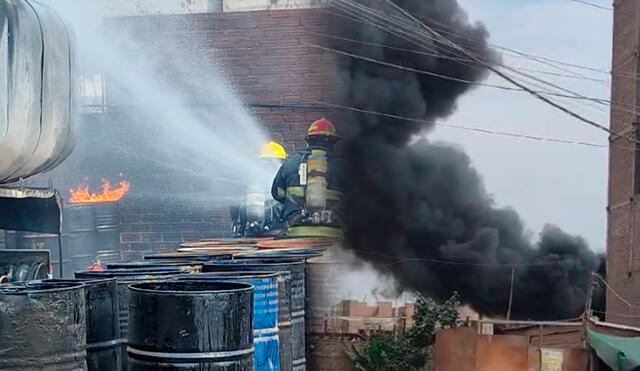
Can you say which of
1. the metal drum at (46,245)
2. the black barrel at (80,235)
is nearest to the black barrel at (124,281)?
the metal drum at (46,245)

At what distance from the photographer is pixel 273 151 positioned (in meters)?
11.3

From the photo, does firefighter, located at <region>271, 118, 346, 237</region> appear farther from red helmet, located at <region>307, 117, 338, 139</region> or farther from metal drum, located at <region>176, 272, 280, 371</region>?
metal drum, located at <region>176, 272, 280, 371</region>

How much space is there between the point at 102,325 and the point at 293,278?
1.40 metres

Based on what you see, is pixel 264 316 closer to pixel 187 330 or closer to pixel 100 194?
pixel 187 330

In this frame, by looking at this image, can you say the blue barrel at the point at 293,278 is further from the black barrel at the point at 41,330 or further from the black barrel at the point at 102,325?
the black barrel at the point at 41,330

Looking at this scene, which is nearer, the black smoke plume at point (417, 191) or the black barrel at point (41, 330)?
the black barrel at point (41, 330)

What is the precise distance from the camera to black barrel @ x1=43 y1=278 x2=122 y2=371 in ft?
9.74

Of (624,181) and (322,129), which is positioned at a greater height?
(322,129)

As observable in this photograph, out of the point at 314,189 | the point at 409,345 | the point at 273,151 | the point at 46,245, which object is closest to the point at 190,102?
the point at 273,151

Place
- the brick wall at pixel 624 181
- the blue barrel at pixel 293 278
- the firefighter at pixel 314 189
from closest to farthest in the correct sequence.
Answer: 1. the blue barrel at pixel 293 278
2. the firefighter at pixel 314 189
3. the brick wall at pixel 624 181

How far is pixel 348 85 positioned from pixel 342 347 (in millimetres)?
3618

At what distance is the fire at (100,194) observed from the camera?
11.9m

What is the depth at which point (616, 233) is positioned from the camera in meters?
16.6

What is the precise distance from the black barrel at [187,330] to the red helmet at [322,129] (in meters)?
7.36
